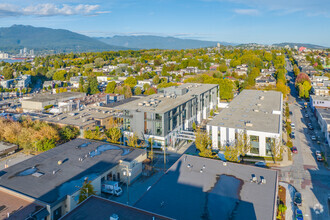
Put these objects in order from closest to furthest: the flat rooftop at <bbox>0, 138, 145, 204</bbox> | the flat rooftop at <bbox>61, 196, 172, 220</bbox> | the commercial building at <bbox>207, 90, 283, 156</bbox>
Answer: the flat rooftop at <bbox>61, 196, 172, 220</bbox> < the flat rooftop at <bbox>0, 138, 145, 204</bbox> < the commercial building at <bbox>207, 90, 283, 156</bbox>

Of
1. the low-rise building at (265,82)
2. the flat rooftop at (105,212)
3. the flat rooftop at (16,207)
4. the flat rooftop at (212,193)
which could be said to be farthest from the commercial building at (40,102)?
the low-rise building at (265,82)

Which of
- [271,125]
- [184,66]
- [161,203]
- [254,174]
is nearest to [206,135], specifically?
[271,125]

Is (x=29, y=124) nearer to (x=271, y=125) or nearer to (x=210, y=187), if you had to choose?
(x=210, y=187)

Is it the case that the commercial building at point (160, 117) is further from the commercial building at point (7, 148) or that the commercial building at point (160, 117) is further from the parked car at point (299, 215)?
the parked car at point (299, 215)

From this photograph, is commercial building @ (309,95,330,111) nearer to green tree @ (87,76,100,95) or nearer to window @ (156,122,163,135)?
window @ (156,122,163,135)

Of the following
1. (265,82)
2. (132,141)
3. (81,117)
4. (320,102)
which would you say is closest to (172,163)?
(132,141)

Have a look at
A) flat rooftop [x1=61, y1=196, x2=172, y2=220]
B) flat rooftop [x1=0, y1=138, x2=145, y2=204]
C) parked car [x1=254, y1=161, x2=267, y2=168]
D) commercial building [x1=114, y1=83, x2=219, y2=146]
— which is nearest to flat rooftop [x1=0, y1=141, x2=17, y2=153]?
flat rooftop [x1=0, y1=138, x2=145, y2=204]

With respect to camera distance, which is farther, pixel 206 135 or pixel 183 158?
pixel 206 135
